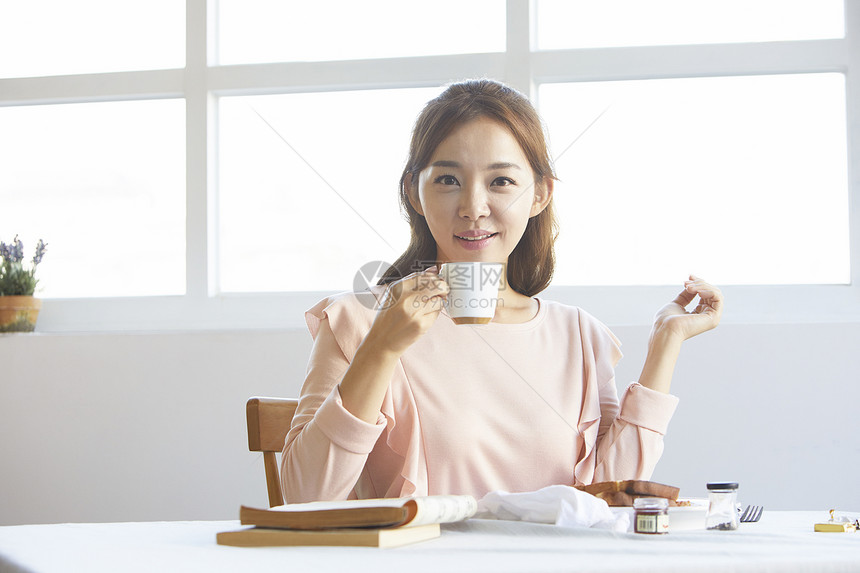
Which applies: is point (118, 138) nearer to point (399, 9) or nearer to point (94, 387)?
point (94, 387)

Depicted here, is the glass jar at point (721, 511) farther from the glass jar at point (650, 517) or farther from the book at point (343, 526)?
the book at point (343, 526)

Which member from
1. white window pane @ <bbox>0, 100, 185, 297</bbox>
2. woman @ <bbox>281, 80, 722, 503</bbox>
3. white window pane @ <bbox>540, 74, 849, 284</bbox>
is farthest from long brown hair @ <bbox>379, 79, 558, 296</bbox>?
white window pane @ <bbox>0, 100, 185, 297</bbox>

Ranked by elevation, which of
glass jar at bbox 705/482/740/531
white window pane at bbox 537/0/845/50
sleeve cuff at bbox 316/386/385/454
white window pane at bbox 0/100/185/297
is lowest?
glass jar at bbox 705/482/740/531

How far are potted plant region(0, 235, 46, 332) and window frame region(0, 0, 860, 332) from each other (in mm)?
112

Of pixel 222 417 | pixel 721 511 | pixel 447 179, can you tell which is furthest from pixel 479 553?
pixel 222 417

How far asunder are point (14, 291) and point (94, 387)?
375 millimetres

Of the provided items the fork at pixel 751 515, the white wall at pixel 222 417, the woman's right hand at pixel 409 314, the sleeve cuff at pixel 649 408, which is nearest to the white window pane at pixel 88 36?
the white wall at pixel 222 417

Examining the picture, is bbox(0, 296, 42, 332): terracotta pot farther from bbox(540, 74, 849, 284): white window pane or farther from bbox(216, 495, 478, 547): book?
bbox(216, 495, 478, 547): book

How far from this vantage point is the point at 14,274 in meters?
2.29

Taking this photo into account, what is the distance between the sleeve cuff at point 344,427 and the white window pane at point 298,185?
130cm

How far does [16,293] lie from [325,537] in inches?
76.0

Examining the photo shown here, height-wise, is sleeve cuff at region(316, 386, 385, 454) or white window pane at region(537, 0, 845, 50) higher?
white window pane at region(537, 0, 845, 50)

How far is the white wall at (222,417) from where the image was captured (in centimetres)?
197

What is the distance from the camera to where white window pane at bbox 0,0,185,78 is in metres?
2.48
